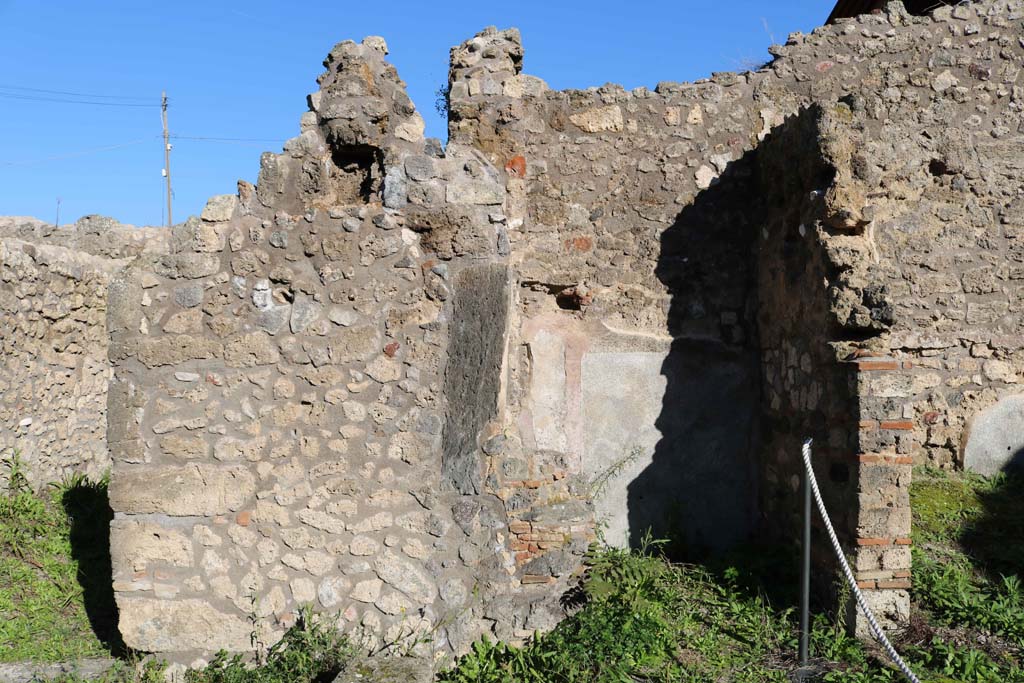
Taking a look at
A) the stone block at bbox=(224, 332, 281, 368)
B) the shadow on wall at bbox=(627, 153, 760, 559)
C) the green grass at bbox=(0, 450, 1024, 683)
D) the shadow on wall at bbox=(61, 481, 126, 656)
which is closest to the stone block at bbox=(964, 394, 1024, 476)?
the green grass at bbox=(0, 450, 1024, 683)

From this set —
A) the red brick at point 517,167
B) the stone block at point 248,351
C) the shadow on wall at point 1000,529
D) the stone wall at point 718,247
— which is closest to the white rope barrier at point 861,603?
the shadow on wall at point 1000,529

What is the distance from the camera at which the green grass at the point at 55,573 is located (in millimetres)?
4422

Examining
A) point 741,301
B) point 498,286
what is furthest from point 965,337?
point 498,286

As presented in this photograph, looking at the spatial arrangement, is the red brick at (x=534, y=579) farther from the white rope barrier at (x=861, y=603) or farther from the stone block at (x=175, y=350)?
the stone block at (x=175, y=350)

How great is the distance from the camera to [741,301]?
570 cm

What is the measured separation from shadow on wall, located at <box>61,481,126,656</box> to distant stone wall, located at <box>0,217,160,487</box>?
0.38m

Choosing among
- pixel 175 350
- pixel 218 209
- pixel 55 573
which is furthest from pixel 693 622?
pixel 55 573

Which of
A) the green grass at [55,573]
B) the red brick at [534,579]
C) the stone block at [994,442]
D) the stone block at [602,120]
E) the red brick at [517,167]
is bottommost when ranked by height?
the green grass at [55,573]

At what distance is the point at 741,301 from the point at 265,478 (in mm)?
3500

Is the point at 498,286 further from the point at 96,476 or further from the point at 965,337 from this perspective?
the point at 96,476

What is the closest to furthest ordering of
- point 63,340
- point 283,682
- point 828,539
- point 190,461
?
point 283,682
point 190,461
point 828,539
point 63,340

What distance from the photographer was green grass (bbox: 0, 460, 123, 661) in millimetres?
4422

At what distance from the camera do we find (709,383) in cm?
566

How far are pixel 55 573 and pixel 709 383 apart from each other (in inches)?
181
